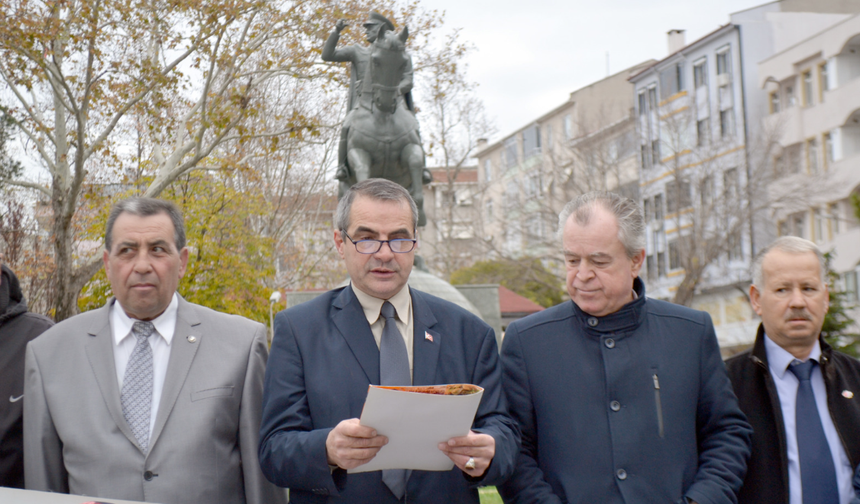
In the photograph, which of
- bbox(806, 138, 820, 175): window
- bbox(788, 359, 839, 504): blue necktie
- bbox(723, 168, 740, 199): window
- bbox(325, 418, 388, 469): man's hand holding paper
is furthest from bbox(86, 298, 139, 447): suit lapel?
bbox(806, 138, 820, 175): window

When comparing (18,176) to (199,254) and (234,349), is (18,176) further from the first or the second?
(234,349)

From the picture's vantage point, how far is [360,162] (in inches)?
463

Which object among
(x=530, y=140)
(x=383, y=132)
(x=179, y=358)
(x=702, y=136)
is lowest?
(x=179, y=358)

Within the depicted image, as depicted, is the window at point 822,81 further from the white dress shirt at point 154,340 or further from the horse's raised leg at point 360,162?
the white dress shirt at point 154,340

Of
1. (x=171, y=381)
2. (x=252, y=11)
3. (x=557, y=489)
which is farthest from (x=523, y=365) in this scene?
(x=252, y=11)

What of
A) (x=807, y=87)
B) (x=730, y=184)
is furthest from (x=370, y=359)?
(x=807, y=87)

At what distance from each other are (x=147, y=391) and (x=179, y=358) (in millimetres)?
168

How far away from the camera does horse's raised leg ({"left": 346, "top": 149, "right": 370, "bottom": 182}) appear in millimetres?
11672

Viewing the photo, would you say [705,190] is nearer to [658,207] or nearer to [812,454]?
[658,207]

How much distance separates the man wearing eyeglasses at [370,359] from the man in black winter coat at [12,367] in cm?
122

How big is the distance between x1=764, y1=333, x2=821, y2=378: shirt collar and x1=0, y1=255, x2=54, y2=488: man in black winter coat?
3.08m

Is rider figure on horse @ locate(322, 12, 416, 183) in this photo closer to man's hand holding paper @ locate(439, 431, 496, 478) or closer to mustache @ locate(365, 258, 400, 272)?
mustache @ locate(365, 258, 400, 272)

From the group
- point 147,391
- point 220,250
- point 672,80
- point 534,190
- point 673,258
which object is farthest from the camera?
point 672,80

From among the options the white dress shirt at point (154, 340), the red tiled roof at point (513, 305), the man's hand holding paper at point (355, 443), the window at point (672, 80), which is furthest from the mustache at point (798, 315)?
the window at point (672, 80)
